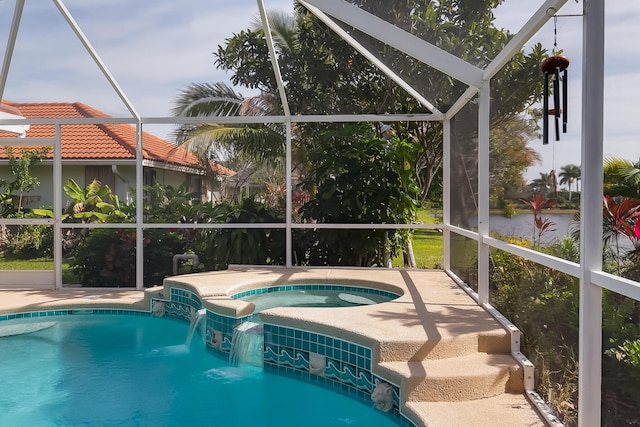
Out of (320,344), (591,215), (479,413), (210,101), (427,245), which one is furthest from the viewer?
(427,245)

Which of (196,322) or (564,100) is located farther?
(196,322)

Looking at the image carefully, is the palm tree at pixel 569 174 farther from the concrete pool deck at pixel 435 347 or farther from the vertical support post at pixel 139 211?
the vertical support post at pixel 139 211

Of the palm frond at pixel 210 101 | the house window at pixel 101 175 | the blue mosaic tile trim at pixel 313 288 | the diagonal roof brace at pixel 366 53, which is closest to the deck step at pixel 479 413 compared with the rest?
the blue mosaic tile trim at pixel 313 288

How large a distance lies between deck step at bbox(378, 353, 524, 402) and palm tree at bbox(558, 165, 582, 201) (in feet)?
4.58

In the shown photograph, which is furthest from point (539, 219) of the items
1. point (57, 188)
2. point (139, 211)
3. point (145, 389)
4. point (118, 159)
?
point (118, 159)

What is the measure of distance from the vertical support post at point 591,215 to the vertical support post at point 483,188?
7.70 ft

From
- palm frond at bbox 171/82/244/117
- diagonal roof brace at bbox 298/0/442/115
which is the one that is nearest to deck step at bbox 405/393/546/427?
diagonal roof brace at bbox 298/0/442/115

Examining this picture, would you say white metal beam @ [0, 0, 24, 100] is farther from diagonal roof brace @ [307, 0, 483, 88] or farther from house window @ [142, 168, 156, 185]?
diagonal roof brace @ [307, 0, 483, 88]

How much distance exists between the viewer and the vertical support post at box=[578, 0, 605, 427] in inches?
99.5

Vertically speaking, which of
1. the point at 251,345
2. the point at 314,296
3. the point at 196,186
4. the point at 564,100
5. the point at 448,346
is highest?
the point at 564,100

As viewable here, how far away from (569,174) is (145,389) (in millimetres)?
3603

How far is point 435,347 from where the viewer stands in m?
4.00

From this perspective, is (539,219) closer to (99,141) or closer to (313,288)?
(313,288)

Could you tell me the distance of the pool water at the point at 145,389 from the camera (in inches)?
153
